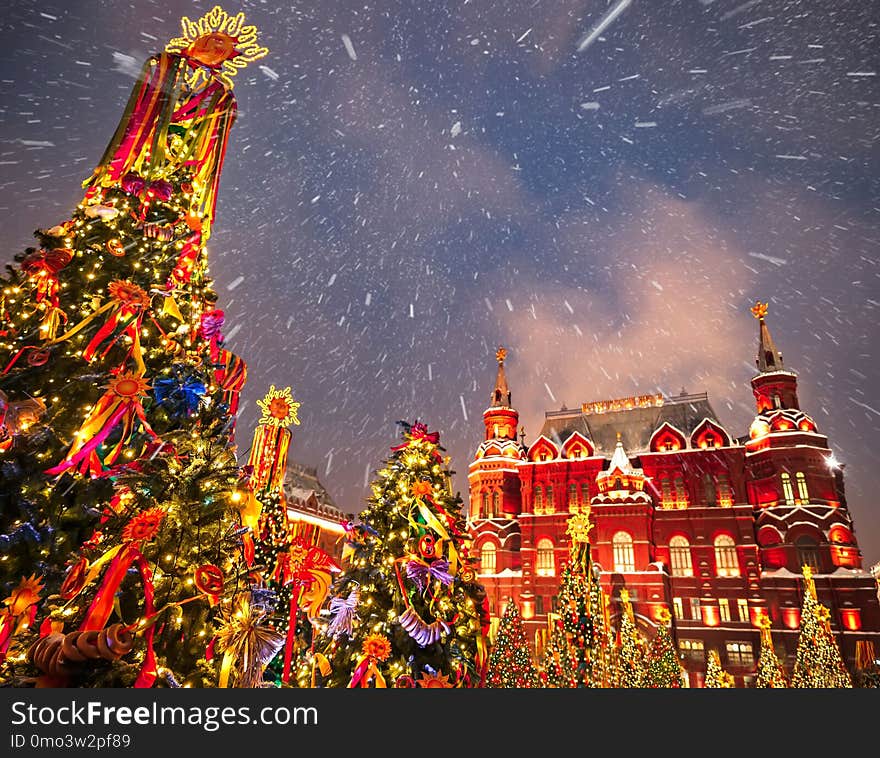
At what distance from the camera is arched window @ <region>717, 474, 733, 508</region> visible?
3628 centimetres

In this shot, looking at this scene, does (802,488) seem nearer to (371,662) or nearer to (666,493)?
(666,493)

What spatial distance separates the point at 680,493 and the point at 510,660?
77.9ft

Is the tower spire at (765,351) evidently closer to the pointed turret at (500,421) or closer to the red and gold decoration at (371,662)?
the pointed turret at (500,421)

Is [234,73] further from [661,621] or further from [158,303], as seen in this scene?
[661,621]

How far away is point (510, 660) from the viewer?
66.7 feet

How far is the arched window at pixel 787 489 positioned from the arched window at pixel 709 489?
4330 millimetres

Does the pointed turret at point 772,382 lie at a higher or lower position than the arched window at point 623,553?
higher

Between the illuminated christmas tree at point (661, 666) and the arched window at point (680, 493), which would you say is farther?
the arched window at point (680, 493)

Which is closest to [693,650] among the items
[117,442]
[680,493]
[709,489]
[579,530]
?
[680,493]

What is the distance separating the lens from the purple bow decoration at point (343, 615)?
28.7 ft

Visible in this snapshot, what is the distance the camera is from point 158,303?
7520mm

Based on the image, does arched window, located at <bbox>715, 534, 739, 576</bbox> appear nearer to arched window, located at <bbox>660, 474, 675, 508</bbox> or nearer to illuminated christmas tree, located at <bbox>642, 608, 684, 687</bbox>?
arched window, located at <bbox>660, 474, 675, 508</bbox>

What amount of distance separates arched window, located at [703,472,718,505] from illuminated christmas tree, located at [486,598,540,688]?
72.3 ft

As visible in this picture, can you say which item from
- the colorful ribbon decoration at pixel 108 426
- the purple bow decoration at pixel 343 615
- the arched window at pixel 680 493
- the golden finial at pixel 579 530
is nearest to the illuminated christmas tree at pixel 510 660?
the golden finial at pixel 579 530
